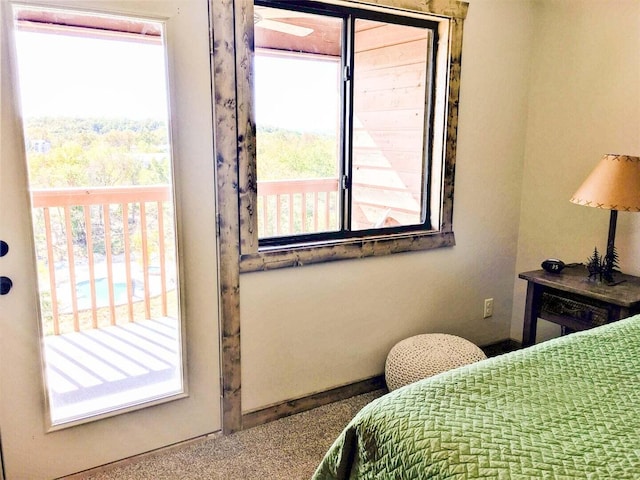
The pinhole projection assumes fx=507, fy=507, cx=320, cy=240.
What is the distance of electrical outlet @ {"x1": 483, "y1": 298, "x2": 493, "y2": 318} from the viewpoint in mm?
3207

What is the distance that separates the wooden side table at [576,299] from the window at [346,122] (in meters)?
0.58

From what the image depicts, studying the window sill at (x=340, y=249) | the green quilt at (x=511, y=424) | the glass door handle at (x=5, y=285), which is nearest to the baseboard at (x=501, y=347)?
the window sill at (x=340, y=249)

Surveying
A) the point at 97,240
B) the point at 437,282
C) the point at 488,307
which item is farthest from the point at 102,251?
the point at 488,307

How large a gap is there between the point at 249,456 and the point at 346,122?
1.63 m

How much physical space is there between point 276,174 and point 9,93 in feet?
4.46

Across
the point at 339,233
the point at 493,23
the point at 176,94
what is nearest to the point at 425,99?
the point at 493,23

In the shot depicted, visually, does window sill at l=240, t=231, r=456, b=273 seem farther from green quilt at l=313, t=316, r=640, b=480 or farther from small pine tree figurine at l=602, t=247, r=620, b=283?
green quilt at l=313, t=316, r=640, b=480

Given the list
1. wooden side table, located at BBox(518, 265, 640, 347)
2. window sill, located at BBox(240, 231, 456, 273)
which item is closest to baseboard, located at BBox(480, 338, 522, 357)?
wooden side table, located at BBox(518, 265, 640, 347)

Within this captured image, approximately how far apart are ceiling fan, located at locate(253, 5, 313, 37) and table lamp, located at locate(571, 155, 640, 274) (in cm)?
157

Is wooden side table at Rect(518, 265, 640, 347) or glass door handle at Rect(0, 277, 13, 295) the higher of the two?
glass door handle at Rect(0, 277, 13, 295)

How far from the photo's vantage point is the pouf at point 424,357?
8.11 ft

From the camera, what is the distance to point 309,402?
2625mm

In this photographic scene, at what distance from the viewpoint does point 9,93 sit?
174cm

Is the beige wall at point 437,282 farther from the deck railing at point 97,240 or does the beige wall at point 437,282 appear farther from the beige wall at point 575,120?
the deck railing at point 97,240
